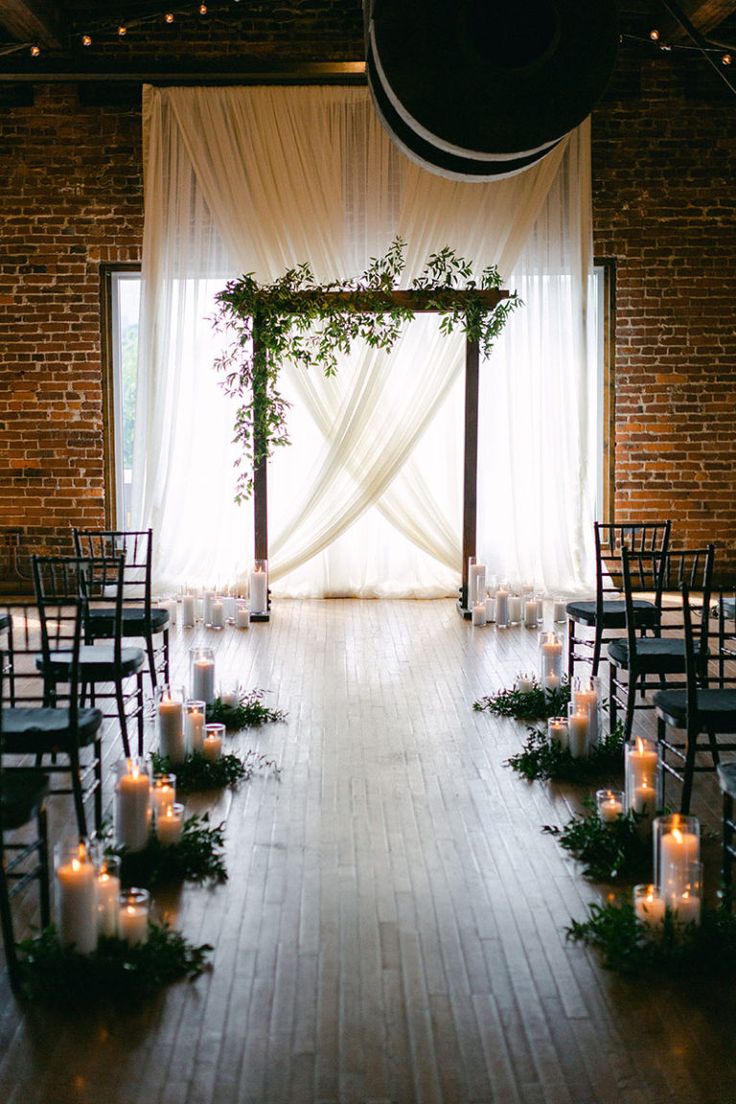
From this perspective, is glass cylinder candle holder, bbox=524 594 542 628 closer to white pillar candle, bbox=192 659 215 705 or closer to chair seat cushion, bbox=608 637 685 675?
chair seat cushion, bbox=608 637 685 675

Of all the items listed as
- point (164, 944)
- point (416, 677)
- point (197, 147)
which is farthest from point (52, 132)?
point (164, 944)

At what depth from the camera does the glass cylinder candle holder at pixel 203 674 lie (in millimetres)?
5262

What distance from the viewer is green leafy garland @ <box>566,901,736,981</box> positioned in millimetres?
2975

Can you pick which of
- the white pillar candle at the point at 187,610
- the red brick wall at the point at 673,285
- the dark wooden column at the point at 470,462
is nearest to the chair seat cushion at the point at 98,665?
the white pillar candle at the point at 187,610

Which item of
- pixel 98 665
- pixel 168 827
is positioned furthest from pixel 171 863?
pixel 98 665

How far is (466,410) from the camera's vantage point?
839 centimetres

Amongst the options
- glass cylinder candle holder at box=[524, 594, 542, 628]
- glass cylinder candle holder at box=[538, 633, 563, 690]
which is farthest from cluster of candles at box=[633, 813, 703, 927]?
glass cylinder candle holder at box=[524, 594, 542, 628]

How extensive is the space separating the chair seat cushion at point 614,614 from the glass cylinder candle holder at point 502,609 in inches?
63.9

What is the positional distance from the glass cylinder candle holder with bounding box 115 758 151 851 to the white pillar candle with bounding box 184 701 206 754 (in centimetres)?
96

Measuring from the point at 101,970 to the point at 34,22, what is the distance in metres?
7.42

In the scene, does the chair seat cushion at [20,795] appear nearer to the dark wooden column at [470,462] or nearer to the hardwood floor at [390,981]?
the hardwood floor at [390,981]

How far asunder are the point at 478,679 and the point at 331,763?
1717mm

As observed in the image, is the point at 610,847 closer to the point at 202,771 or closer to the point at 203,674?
the point at 202,771

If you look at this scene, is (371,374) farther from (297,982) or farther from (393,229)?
(297,982)
